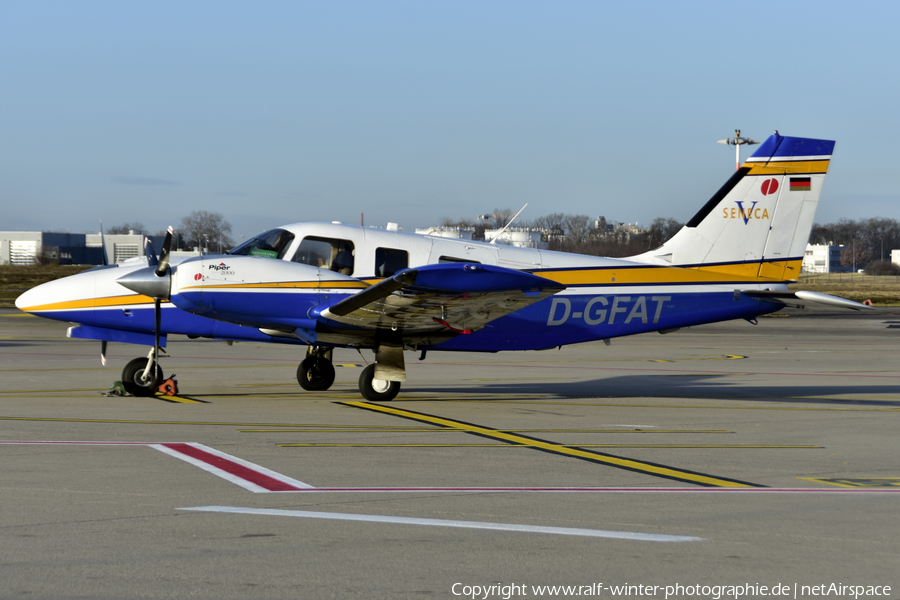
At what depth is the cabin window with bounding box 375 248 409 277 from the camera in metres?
12.6

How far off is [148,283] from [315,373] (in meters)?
3.29

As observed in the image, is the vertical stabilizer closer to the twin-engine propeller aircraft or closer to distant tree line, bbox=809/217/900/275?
the twin-engine propeller aircraft

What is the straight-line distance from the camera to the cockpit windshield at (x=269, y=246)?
40.5 ft

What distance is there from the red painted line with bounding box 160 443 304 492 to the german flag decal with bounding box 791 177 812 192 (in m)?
10.8

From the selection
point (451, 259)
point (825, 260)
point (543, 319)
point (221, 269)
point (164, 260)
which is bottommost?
point (543, 319)

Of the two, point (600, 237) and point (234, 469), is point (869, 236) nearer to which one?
point (600, 237)

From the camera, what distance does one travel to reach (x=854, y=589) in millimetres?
4352

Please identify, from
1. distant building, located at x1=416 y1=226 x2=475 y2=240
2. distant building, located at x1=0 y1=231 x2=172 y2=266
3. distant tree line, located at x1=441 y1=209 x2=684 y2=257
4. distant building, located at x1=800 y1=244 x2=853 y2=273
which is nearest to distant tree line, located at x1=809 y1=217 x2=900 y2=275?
distant building, located at x1=800 y1=244 x2=853 y2=273

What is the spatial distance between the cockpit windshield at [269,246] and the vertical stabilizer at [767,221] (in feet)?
20.6

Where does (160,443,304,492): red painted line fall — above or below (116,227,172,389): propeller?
below

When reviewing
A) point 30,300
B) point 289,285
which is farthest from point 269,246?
point 30,300

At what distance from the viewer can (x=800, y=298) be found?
1314cm

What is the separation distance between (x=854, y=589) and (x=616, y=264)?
9.62 m

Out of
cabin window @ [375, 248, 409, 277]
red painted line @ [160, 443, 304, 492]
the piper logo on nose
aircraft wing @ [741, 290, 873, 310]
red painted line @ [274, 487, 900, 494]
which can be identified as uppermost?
cabin window @ [375, 248, 409, 277]
